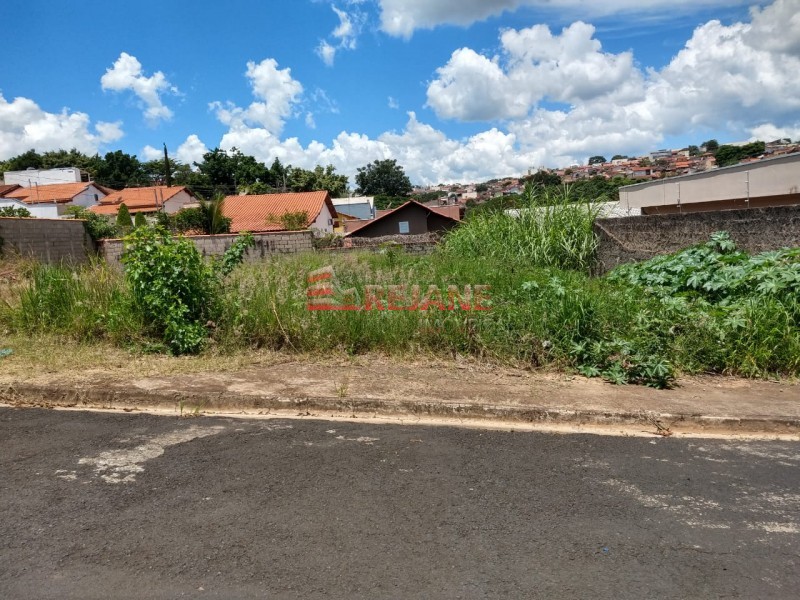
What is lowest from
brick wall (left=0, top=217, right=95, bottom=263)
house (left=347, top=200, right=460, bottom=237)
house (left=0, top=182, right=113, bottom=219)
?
brick wall (left=0, top=217, right=95, bottom=263)

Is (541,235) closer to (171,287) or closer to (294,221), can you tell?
(171,287)

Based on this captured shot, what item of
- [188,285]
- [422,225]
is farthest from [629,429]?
[422,225]

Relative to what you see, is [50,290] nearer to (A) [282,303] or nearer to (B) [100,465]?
(A) [282,303]

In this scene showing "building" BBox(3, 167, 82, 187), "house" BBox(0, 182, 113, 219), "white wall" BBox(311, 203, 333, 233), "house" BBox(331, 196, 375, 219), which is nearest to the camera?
"white wall" BBox(311, 203, 333, 233)

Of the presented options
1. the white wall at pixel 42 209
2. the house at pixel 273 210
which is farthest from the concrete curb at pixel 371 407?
the white wall at pixel 42 209

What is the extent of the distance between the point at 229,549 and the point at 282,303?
13.2 feet

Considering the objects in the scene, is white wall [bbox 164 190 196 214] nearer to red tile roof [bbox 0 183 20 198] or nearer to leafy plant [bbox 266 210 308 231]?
red tile roof [bbox 0 183 20 198]

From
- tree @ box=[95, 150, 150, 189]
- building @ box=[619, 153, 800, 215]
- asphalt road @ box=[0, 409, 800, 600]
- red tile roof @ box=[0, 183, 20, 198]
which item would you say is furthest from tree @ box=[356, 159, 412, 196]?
asphalt road @ box=[0, 409, 800, 600]

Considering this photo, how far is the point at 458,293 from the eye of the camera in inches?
257

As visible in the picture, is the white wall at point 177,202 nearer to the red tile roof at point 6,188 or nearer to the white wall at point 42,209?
the white wall at point 42,209

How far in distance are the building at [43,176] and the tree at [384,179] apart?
136ft

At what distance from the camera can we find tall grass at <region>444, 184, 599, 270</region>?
9570mm

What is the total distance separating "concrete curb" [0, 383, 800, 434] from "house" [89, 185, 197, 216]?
133 feet

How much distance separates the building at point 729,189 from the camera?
13547 mm
